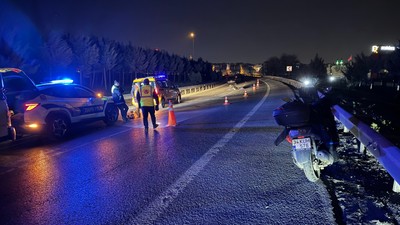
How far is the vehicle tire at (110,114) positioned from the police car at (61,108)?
0.04m

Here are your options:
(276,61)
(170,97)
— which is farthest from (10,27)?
(276,61)

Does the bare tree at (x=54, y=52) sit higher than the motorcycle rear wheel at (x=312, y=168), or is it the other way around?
the bare tree at (x=54, y=52)

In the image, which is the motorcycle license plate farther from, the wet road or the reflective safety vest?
the reflective safety vest

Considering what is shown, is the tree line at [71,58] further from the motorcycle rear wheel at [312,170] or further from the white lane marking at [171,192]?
the motorcycle rear wheel at [312,170]

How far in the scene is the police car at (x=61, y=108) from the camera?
359 inches

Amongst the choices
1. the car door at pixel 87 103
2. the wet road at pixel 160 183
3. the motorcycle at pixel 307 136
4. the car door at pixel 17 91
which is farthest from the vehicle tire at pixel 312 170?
the car door at pixel 87 103

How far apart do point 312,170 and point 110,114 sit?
953 cm

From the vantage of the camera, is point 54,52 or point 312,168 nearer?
point 312,168

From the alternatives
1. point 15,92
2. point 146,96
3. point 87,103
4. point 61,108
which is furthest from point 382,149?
point 87,103

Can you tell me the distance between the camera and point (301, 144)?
4.50 meters

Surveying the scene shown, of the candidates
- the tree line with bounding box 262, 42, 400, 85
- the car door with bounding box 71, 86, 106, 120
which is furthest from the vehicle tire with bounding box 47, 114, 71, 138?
the tree line with bounding box 262, 42, 400, 85

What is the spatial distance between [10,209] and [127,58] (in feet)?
175

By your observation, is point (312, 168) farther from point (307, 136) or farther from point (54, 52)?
point (54, 52)

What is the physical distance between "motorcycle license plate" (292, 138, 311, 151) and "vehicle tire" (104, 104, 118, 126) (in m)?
9.21
